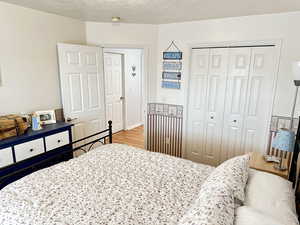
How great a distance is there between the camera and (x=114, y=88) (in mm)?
4984

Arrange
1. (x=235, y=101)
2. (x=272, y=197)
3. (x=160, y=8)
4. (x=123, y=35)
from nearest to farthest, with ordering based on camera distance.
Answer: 1. (x=272, y=197)
2. (x=160, y=8)
3. (x=235, y=101)
4. (x=123, y=35)

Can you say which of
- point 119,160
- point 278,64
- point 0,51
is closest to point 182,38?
point 278,64

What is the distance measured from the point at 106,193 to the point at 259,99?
2.55 meters

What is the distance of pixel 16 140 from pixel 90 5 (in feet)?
5.96

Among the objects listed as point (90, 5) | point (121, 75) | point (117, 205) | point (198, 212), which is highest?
point (90, 5)

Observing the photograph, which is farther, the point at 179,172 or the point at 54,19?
the point at 54,19

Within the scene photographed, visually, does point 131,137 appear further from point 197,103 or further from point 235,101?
point 235,101

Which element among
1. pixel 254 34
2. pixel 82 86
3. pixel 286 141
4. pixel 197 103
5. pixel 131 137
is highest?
pixel 254 34

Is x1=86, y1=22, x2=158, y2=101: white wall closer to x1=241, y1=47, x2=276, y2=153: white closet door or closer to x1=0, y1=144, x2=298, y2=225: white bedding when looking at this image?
x1=241, y1=47, x2=276, y2=153: white closet door

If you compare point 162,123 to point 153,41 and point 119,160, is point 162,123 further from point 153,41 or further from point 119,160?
point 119,160

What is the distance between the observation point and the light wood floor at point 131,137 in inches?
178

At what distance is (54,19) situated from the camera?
2.97 metres

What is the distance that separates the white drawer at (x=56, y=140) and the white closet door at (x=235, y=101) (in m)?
2.45

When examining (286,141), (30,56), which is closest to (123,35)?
(30,56)
